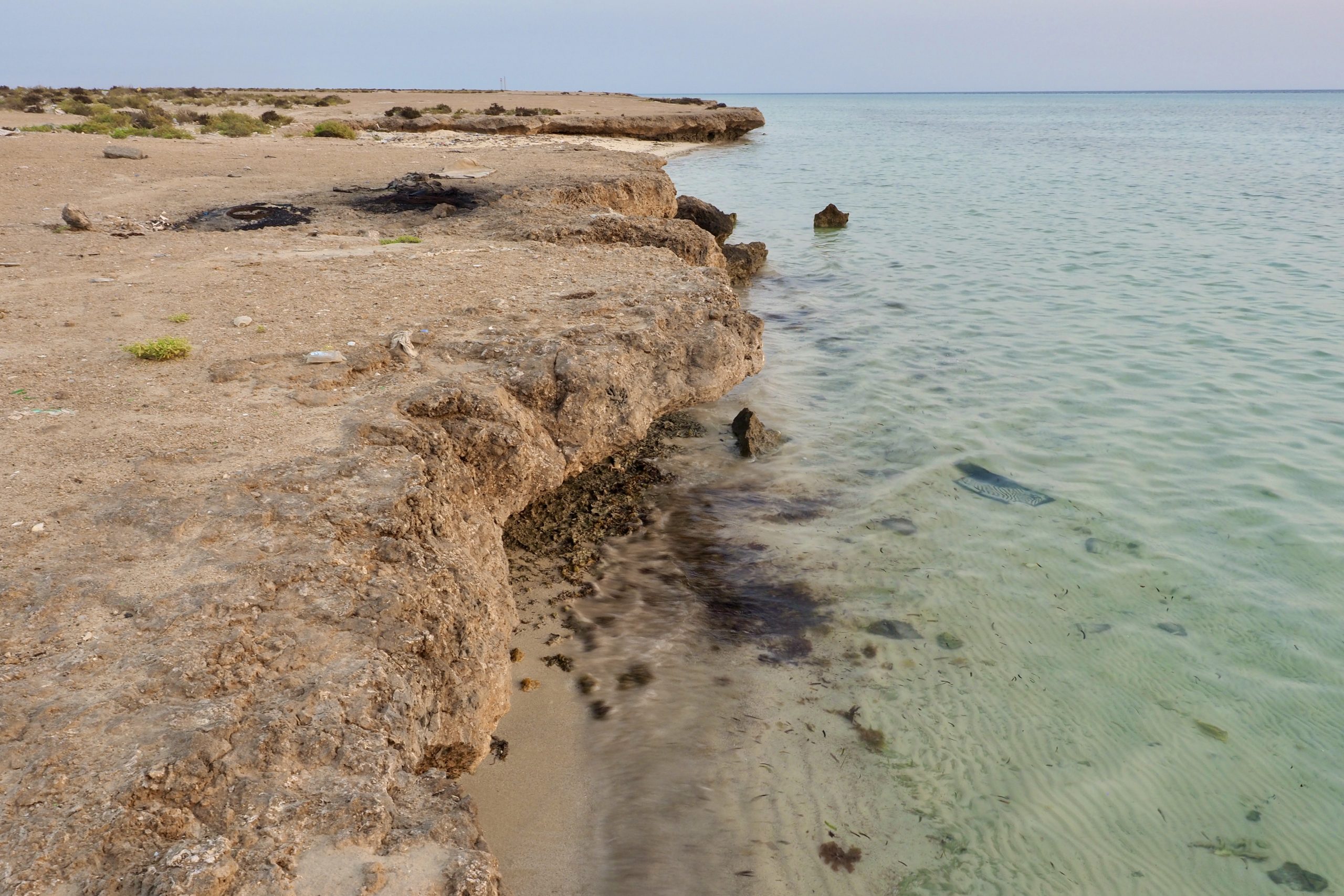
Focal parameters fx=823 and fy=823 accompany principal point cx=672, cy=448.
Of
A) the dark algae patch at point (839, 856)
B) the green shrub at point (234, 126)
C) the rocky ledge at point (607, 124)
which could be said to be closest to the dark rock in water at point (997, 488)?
the dark algae patch at point (839, 856)

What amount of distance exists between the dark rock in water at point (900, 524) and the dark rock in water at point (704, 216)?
9.89 m

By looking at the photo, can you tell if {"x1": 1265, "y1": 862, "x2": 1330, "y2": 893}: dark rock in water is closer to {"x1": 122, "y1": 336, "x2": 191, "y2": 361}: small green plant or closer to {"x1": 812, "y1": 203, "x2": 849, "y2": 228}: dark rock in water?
{"x1": 122, "y1": 336, "x2": 191, "y2": 361}: small green plant

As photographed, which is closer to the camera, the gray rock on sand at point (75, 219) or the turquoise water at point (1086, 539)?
the turquoise water at point (1086, 539)

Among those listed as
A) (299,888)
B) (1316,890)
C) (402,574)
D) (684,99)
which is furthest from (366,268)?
(684,99)

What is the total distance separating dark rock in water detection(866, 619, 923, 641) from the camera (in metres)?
5.47

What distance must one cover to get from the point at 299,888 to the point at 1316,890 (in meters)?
4.41

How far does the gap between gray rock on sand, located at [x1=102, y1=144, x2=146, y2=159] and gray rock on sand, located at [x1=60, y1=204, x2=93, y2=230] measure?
6518mm

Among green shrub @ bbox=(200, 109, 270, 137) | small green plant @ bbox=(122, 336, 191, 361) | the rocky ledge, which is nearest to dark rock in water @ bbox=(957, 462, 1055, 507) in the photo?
small green plant @ bbox=(122, 336, 191, 361)

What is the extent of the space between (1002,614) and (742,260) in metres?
10.8

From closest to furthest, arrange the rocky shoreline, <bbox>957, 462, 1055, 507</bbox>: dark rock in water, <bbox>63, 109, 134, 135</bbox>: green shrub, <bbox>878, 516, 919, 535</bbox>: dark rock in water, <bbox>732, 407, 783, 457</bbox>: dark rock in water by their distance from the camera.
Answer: the rocky shoreline, <bbox>878, 516, 919, 535</bbox>: dark rock in water, <bbox>957, 462, 1055, 507</bbox>: dark rock in water, <bbox>732, 407, 783, 457</bbox>: dark rock in water, <bbox>63, 109, 134, 135</bbox>: green shrub

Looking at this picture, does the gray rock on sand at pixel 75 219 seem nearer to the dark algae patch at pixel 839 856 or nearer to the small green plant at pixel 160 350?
the small green plant at pixel 160 350

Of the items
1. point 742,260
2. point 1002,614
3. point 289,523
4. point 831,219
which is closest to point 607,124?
point 831,219

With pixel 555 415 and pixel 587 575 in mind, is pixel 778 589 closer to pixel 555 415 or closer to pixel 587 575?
pixel 587 575

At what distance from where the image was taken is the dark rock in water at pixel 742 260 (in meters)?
15.3
